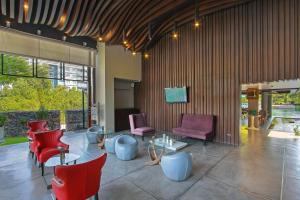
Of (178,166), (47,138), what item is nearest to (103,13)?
(47,138)

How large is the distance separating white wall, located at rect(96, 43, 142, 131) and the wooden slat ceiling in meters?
1.39

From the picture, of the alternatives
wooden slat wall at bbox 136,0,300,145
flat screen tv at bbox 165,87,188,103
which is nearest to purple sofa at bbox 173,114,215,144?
wooden slat wall at bbox 136,0,300,145

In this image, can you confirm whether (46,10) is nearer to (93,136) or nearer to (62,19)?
(62,19)

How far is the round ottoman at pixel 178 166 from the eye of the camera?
3283 mm

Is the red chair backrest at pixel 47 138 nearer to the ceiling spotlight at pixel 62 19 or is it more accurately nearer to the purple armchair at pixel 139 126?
the purple armchair at pixel 139 126

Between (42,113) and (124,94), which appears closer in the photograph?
(42,113)

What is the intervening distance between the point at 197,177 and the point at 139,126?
4039 mm

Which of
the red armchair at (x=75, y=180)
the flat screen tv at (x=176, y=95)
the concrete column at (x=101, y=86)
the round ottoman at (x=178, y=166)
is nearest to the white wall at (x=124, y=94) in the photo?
the concrete column at (x=101, y=86)

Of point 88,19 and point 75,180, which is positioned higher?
point 88,19

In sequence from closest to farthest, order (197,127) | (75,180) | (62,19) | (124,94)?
(75,180)
(62,19)
(197,127)
(124,94)

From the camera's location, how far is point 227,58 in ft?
20.1

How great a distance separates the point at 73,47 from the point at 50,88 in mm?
2378

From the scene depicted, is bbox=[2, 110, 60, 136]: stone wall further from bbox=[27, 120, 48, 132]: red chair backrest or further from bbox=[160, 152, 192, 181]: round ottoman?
bbox=[160, 152, 192, 181]: round ottoman

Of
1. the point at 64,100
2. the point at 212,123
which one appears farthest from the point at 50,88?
the point at 212,123
